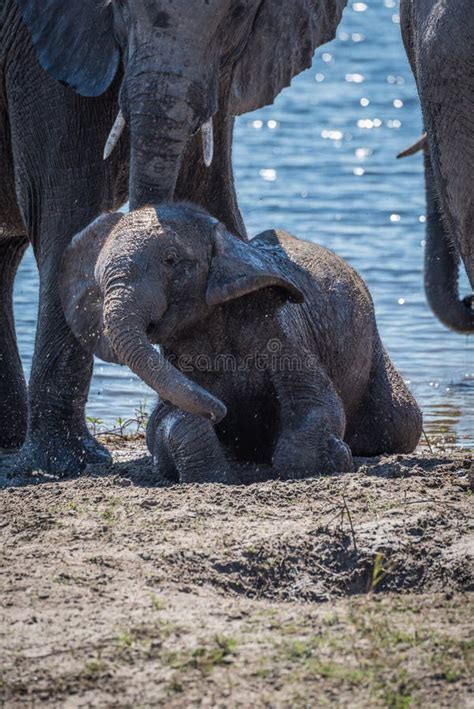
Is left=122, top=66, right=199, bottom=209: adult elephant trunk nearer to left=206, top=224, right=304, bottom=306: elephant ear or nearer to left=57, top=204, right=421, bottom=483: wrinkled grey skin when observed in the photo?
left=57, top=204, right=421, bottom=483: wrinkled grey skin

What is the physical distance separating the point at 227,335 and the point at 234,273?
Result: 1.16ft

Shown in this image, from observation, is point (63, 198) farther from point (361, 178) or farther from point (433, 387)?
point (361, 178)

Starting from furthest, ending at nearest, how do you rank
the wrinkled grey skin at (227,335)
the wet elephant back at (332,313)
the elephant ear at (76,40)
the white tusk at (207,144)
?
the elephant ear at (76,40) → the white tusk at (207,144) → the wet elephant back at (332,313) → the wrinkled grey skin at (227,335)

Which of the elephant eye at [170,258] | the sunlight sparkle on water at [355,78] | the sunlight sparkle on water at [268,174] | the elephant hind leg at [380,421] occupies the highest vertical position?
the elephant eye at [170,258]

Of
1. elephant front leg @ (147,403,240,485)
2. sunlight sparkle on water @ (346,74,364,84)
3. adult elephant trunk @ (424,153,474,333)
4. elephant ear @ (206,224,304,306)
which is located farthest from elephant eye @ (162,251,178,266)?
sunlight sparkle on water @ (346,74,364,84)

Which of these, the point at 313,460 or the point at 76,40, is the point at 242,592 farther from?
the point at 76,40

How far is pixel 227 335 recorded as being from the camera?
6668 mm

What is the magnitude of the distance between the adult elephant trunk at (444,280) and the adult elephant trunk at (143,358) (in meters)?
2.20

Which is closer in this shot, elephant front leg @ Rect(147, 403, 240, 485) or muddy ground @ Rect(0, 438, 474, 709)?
muddy ground @ Rect(0, 438, 474, 709)

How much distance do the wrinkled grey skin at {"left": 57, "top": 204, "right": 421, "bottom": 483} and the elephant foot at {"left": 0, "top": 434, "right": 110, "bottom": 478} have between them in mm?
748

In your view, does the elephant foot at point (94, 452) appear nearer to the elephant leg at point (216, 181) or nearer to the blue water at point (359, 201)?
the elephant leg at point (216, 181)

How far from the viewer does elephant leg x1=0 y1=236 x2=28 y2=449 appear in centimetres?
860

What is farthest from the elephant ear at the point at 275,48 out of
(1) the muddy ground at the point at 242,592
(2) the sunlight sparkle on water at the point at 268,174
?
(2) the sunlight sparkle on water at the point at 268,174

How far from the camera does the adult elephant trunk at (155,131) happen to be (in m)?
6.71
